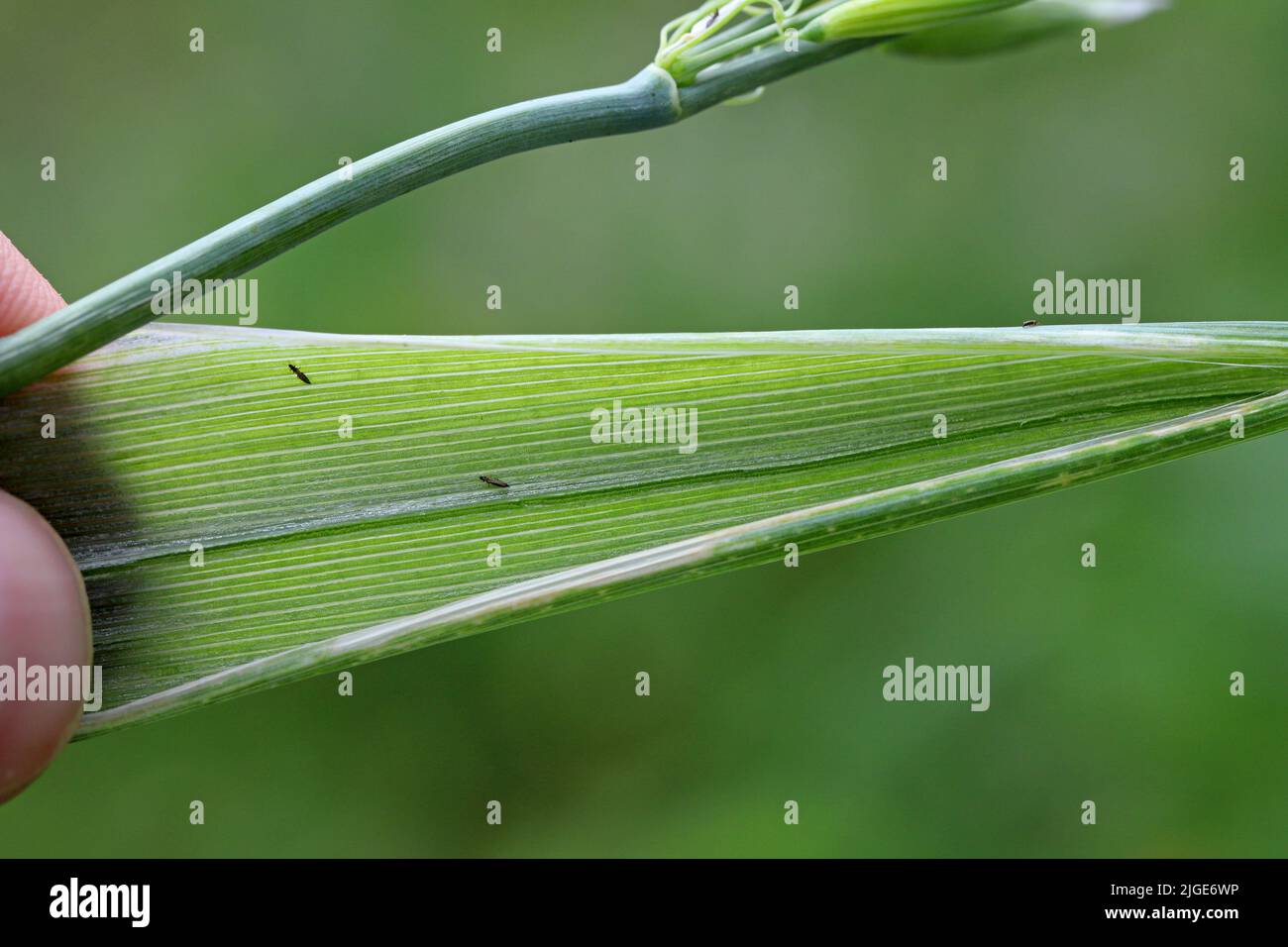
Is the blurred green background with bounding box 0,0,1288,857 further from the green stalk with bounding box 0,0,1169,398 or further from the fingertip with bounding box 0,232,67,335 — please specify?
the green stalk with bounding box 0,0,1169,398

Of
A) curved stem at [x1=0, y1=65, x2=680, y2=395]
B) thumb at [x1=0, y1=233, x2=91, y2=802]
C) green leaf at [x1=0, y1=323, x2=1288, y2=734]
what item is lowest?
thumb at [x1=0, y1=233, x2=91, y2=802]

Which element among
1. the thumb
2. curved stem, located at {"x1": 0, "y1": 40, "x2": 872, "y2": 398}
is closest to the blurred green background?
the thumb

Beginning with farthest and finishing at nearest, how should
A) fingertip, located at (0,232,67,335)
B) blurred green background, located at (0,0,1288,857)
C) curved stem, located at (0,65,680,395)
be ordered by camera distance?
blurred green background, located at (0,0,1288,857) < fingertip, located at (0,232,67,335) < curved stem, located at (0,65,680,395)

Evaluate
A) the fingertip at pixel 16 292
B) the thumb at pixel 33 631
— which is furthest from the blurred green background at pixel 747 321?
the thumb at pixel 33 631

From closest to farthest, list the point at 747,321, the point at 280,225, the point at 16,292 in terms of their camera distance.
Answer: the point at 280,225 → the point at 16,292 → the point at 747,321

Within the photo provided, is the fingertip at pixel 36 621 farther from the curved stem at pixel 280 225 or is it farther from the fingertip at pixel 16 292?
the fingertip at pixel 16 292

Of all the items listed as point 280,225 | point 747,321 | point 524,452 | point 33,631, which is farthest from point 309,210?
point 747,321

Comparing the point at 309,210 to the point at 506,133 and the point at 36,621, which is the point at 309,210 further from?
the point at 36,621
